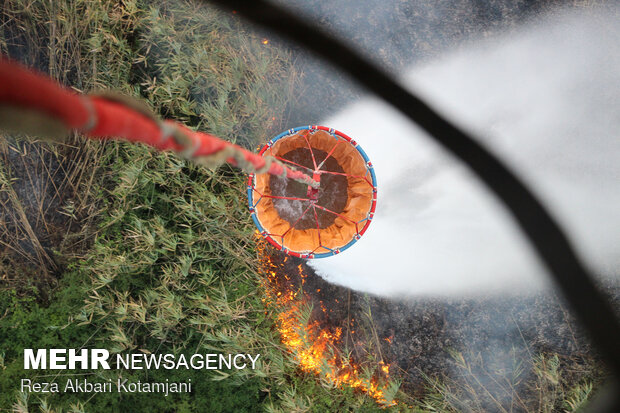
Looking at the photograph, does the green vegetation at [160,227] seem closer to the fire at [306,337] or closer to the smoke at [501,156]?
the fire at [306,337]

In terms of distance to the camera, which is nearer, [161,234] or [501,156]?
[161,234]

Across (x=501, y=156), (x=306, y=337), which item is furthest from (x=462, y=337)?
(x=501, y=156)

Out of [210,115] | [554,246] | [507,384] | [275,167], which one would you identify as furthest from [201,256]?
[554,246]

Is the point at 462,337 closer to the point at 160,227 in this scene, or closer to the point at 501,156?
the point at 501,156

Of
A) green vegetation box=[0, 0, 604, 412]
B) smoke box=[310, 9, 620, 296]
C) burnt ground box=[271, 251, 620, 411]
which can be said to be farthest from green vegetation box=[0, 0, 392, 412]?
smoke box=[310, 9, 620, 296]

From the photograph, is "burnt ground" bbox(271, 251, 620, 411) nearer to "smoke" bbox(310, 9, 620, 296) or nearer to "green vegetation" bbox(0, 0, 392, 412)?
"smoke" bbox(310, 9, 620, 296)
